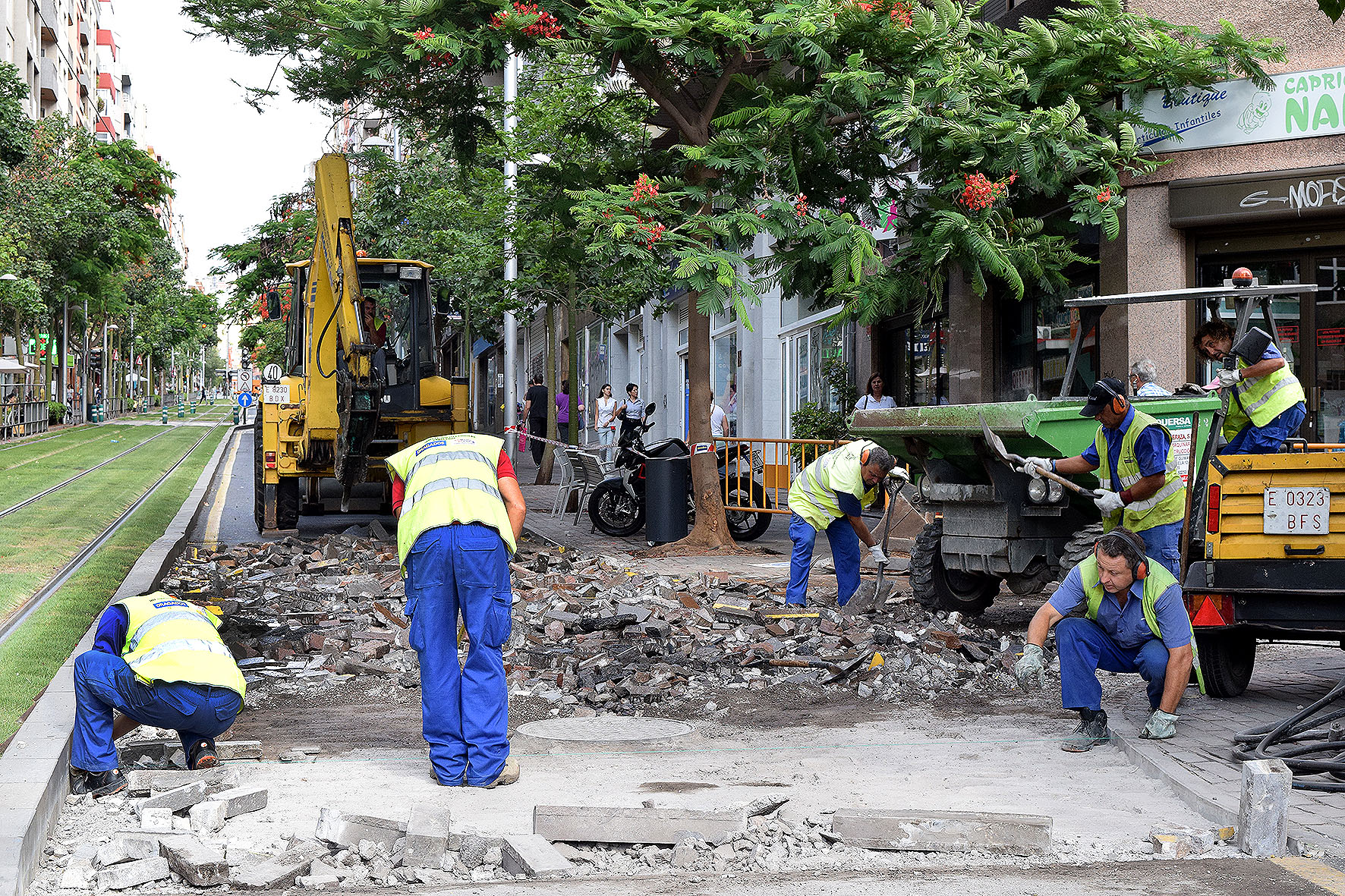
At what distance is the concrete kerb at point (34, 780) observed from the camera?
4.17 m

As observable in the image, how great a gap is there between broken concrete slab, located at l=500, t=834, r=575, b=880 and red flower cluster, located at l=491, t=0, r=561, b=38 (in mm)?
9193

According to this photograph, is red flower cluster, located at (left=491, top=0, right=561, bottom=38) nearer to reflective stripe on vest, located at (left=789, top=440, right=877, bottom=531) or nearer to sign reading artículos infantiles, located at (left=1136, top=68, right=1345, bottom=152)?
reflective stripe on vest, located at (left=789, top=440, right=877, bottom=531)

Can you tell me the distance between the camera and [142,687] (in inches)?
210

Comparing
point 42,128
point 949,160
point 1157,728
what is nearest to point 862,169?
point 949,160

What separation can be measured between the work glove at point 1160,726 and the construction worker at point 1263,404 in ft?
6.04

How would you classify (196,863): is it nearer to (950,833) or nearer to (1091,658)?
(950,833)

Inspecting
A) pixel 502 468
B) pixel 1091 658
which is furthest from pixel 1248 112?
pixel 502 468

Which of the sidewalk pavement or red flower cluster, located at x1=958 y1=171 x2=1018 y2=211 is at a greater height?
red flower cluster, located at x1=958 y1=171 x2=1018 y2=211

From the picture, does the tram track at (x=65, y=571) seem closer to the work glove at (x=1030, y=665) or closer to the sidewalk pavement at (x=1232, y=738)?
the work glove at (x=1030, y=665)

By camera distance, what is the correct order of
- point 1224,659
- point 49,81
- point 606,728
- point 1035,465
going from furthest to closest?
point 49,81 → point 1035,465 → point 1224,659 → point 606,728

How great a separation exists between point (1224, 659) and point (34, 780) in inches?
230

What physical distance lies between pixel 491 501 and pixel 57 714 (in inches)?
85.5

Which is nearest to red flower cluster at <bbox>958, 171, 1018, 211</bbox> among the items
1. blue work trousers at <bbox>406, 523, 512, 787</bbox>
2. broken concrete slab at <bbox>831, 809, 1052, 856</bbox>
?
blue work trousers at <bbox>406, 523, 512, 787</bbox>

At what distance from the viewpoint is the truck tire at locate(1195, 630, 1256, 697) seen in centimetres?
713
